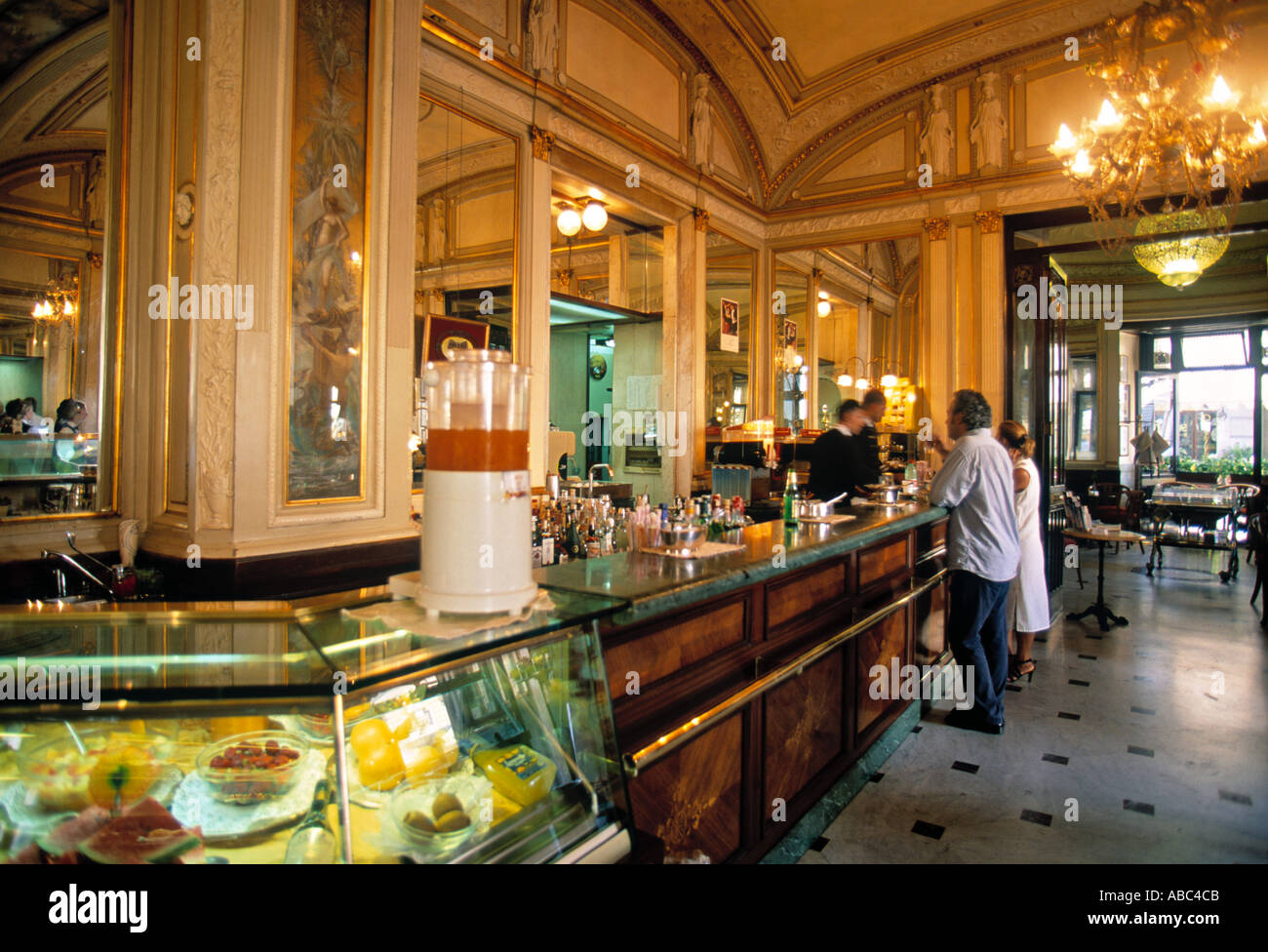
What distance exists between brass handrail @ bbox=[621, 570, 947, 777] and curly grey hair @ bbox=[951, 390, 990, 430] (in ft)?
4.20

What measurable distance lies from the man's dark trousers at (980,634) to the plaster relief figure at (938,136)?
6.58 metres

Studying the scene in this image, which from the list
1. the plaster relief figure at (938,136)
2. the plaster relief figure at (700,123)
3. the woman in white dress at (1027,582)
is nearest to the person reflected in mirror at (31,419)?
the woman in white dress at (1027,582)

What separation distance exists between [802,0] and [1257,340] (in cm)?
1163

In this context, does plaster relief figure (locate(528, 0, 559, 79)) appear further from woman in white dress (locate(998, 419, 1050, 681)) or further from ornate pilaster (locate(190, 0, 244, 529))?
woman in white dress (locate(998, 419, 1050, 681))

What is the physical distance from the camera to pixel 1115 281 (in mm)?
13258

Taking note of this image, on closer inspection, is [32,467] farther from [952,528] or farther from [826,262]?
[826,262]

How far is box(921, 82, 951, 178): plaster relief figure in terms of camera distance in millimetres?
8531

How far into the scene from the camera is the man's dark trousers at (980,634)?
3914 millimetres

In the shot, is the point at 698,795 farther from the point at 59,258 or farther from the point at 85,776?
the point at 59,258

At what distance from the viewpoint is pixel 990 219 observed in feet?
27.1

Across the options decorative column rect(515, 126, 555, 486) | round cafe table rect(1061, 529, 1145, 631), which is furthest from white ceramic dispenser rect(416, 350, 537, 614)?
round cafe table rect(1061, 529, 1145, 631)

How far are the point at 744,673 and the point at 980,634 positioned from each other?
7.70 feet

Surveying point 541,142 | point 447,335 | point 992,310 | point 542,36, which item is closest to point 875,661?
point 447,335

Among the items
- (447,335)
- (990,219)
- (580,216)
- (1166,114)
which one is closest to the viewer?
(1166,114)
